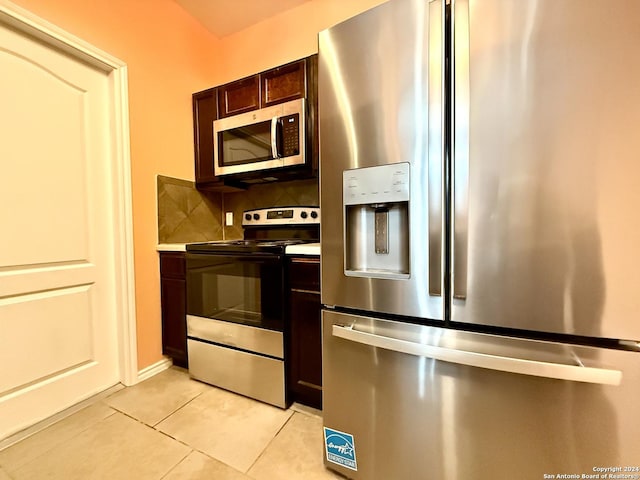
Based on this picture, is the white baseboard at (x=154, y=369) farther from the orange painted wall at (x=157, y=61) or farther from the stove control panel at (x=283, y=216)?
the stove control panel at (x=283, y=216)

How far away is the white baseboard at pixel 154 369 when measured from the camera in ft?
5.93

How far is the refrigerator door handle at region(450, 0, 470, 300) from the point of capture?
30.8 inches

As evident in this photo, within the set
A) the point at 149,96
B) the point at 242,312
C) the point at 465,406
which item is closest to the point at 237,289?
the point at 242,312

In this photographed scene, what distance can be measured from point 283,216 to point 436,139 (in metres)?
1.27

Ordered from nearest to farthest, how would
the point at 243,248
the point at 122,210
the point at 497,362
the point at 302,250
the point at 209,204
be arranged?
the point at 497,362, the point at 302,250, the point at 243,248, the point at 122,210, the point at 209,204

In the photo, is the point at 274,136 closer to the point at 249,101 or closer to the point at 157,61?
the point at 249,101

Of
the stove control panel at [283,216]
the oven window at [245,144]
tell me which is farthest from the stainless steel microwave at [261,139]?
the stove control panel at [283,216]

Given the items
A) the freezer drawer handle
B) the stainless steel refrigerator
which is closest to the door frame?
the stainless steel refrigerator

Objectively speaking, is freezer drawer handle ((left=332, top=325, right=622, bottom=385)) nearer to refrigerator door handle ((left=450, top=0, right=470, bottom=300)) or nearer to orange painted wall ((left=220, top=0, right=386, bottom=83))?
refrigerator door handle ((left=450, top=0, right=470, bottom=300))

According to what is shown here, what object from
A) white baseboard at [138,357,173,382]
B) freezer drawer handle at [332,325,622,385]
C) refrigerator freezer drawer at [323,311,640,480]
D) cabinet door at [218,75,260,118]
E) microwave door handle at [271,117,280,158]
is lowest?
white baseboard at [138,357,173,382]

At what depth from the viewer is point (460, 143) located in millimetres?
795

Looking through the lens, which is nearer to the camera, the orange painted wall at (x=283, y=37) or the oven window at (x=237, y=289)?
the oven window at (x=237, y=289)

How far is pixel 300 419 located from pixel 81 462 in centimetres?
99

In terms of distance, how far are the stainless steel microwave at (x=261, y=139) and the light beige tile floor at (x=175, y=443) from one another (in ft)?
4.92
